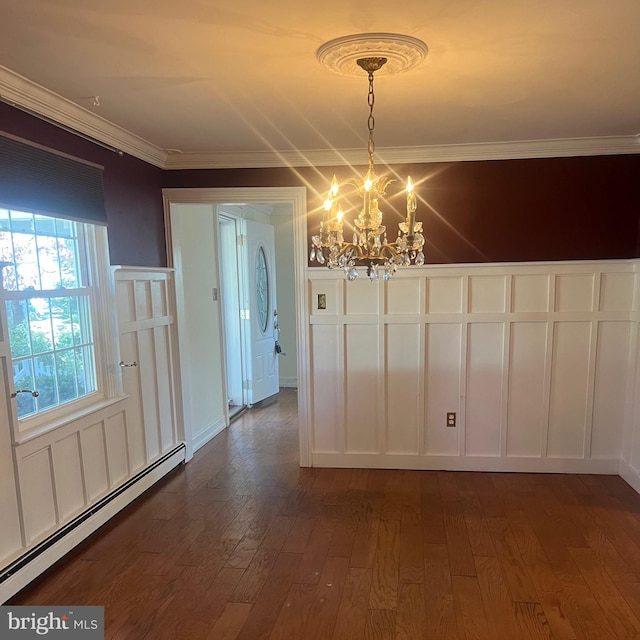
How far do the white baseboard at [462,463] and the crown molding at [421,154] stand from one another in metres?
2.18

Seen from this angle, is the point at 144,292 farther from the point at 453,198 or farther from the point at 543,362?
the point at 543,362

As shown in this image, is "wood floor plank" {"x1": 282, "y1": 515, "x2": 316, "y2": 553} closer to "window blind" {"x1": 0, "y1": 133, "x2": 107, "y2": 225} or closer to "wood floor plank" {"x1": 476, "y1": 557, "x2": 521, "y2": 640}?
"wood floor plank" {"x1": 476, "y1": 557, "x2": 521, "y2": 640}

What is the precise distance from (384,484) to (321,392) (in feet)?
2.65

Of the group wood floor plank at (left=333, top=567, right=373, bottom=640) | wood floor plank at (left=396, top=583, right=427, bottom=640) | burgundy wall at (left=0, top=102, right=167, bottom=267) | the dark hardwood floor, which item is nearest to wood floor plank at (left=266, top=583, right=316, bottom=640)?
the dark hardwood floor

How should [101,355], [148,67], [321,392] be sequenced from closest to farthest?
[148,67] < [101,355] < [321,392]

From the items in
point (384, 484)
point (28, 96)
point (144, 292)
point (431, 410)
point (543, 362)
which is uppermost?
point (28, 96)

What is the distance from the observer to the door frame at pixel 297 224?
3.54m

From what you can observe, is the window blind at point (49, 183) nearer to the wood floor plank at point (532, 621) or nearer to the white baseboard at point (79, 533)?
the white baseboard at point (79, 533)

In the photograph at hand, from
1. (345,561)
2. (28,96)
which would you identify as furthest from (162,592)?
(28,96)

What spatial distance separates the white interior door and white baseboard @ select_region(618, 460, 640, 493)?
3525 millimetres

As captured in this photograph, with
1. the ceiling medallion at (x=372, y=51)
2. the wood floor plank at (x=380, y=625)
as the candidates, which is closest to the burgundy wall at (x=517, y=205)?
the ceiling medallion at (x=372, y=51)

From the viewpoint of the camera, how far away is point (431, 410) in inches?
143

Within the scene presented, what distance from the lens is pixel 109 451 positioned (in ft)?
9.78

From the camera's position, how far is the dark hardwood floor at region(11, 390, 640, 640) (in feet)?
6.90
